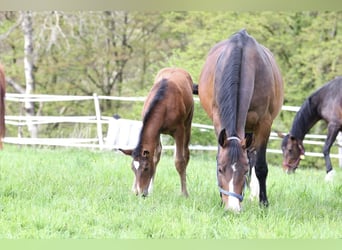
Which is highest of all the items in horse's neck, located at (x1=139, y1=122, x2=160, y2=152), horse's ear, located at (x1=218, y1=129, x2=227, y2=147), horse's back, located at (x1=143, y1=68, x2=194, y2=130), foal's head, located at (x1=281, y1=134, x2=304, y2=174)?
horse's ear, located at (x1=218, y1=129, x2=227, y2=147)

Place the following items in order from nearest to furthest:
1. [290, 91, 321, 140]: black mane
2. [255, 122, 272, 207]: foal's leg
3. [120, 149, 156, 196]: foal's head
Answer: [255, 122, 272, 207]: foal's leg, [120, 149, 156, 196]: foal's head, [290, 91, 321, 140]: black mane

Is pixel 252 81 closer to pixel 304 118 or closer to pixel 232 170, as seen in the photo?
pixel 232 170

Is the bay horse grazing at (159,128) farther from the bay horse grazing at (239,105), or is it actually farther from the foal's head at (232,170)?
the foal's head at (232,170)

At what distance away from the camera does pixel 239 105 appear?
3.96 m

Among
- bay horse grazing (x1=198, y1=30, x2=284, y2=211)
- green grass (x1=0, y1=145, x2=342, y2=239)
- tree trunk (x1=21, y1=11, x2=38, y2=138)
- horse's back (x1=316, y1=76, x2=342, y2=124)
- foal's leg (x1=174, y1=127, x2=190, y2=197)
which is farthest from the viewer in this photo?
tree trunk (x1=21, y1=11, x2=38, y2=138)

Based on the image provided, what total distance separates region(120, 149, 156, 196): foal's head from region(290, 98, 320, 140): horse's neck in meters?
5.01

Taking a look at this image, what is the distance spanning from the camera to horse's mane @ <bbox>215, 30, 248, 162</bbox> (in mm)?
3874

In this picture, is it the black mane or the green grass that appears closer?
the green grass

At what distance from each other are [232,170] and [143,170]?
164 cm

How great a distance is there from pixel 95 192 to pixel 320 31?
1293 cm

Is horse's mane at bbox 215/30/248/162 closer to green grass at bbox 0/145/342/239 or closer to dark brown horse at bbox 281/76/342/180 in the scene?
green grass at bbox 0/145/342/239

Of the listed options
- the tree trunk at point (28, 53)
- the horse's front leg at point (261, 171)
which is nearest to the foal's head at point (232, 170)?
the horse's front leg at point (261, 171)

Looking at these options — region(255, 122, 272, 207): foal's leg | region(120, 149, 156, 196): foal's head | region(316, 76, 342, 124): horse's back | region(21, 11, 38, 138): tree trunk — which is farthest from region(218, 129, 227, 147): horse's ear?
region(21, 11, 38, 138): tree trunk

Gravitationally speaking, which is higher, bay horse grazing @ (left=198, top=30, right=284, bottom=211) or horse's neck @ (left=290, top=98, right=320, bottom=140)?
bay horse grazing @ (left=198, top=30, right=284, bottom=211)
